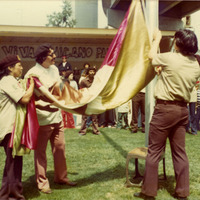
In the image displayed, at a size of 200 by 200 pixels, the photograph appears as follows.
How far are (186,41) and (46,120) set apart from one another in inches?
88.2

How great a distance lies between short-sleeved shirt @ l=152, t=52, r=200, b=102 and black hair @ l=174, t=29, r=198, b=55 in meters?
0.08

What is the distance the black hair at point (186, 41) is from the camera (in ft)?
12.6

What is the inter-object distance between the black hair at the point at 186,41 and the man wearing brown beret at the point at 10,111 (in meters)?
1.98

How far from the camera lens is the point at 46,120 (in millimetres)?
4508

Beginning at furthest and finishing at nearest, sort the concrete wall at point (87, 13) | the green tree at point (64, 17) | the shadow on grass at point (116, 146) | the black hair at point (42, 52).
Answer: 1. the green tree at point (64, 17)
2. the concrete wall at point (87, 13)
3. the shadow on grass at point (116, 146)
4. the black hair at point (42, 52)

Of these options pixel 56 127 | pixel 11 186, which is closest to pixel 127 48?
pixel 56 127

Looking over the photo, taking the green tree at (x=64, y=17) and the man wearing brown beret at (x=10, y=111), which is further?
the green tree at (x=64, y=17)

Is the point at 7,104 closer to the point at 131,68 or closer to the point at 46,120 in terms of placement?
the point at 46,120

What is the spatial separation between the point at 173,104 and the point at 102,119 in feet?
25.1

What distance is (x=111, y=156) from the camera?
6465mm

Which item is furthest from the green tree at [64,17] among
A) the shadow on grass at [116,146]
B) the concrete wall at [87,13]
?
the shadow on grass at [116,146]

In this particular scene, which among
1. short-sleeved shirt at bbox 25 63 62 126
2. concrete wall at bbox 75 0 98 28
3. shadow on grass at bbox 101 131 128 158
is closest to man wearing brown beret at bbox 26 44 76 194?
short-sleeved shirt at bbox 25 63 62 126

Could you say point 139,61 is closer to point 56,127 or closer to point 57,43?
point 56,127

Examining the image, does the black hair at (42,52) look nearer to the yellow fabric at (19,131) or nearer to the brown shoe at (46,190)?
the yellow fabric at (19,131)
